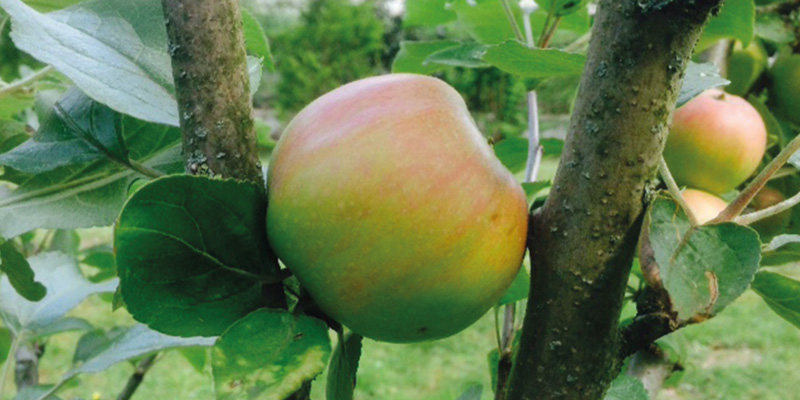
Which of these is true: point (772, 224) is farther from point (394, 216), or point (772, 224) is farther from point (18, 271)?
point (18, 271)

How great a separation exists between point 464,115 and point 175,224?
0.17 metres

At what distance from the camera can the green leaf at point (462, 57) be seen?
0.69 meters

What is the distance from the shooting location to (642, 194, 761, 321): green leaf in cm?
38

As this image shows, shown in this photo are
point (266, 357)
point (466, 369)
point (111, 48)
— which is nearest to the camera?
point (266, 357)

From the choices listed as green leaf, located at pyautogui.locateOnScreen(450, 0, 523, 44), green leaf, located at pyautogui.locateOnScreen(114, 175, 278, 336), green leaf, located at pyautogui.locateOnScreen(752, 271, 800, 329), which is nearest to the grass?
green leaf, located at pyautogui.locateOnScreen(450, 0, 523, 44)

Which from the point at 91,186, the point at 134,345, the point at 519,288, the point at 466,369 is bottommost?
the point at 466,369

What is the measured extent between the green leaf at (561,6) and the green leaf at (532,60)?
0.22 metres

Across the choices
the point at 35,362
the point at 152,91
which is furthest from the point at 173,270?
the point at 35,362

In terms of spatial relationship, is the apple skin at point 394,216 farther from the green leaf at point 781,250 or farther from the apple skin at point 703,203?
the apple skin at point 703,203

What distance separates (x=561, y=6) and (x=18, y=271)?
562mm

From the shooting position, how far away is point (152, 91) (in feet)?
1.51

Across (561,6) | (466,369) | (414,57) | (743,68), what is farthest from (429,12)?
(466,369)

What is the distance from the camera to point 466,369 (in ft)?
10.3

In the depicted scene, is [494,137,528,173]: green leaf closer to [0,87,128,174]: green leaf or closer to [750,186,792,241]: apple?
[750,186,792,241]: apple
